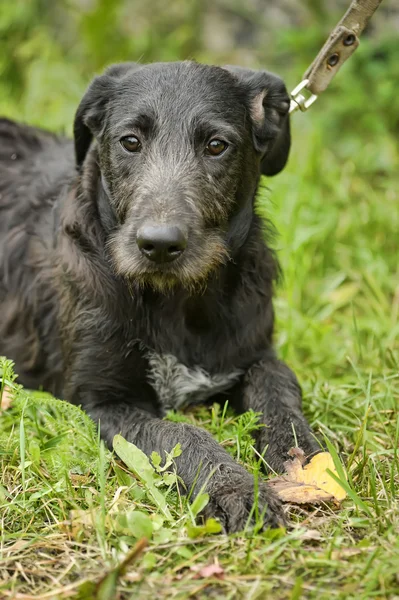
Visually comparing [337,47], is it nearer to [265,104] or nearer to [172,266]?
[265,104]

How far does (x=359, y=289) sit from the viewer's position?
17.6 ft

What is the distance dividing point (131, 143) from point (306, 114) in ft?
12.8

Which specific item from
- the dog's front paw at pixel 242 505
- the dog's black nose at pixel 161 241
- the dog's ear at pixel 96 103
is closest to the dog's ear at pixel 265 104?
the dog's ear at pixel 96 103

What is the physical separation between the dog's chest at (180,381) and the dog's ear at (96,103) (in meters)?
1.16

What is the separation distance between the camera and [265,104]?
3852mm

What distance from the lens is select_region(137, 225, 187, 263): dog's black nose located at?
3.12m

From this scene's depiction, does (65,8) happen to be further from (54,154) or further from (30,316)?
(30,316)

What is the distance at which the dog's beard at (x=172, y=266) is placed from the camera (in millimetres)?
3291

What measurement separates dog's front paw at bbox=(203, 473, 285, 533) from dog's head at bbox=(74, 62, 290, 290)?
0.91 meters

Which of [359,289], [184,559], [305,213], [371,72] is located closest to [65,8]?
[371,72]

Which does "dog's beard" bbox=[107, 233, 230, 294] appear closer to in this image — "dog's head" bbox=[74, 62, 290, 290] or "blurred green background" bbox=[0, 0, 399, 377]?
"dog's head" bbox=[74, 62, 290, 290]

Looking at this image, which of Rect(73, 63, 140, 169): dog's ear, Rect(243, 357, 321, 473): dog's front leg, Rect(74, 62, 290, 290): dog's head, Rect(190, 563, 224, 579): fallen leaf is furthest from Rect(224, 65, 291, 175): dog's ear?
Rect(190, 563, 224, 579): fallen leaf

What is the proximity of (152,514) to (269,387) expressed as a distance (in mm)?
1095

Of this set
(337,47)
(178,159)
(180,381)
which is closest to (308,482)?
(180,381)
